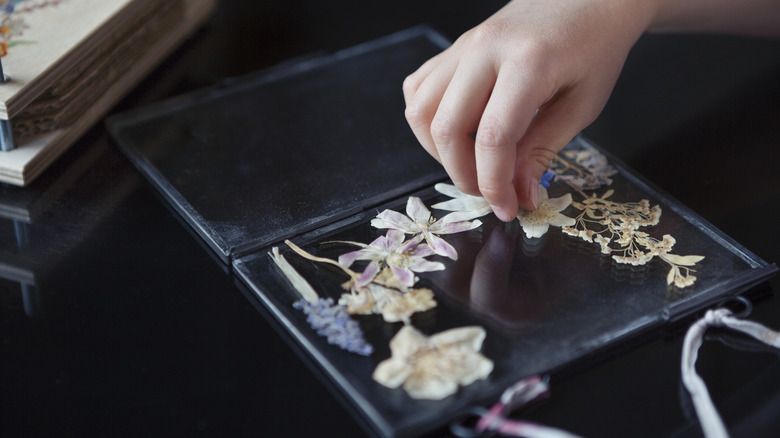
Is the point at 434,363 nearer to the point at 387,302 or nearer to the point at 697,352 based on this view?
Answer: the point at 387,302

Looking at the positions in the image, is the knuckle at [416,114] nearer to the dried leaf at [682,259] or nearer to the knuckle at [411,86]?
the knuckle at [411,86]

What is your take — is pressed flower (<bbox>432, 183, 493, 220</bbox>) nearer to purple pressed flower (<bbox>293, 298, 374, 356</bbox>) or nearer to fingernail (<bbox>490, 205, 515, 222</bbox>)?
fingernail (<bbox>490, 205, 515, 222</bbox>)

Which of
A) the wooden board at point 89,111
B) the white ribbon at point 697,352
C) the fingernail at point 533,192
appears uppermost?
the wooden board at point 89,111

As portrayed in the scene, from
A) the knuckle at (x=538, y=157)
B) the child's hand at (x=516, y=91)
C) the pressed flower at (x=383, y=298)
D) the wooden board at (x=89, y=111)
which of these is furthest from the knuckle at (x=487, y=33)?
the wooden board at (x=89, y=111)

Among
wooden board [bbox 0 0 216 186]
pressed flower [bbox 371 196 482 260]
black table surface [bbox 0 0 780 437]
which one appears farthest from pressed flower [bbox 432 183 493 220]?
wooden board [bbox 0 0 216 186]

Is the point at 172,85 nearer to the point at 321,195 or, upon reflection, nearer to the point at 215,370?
the point at 321,195

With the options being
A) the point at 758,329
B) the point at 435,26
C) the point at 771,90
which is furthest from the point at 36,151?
the point at 771,90
